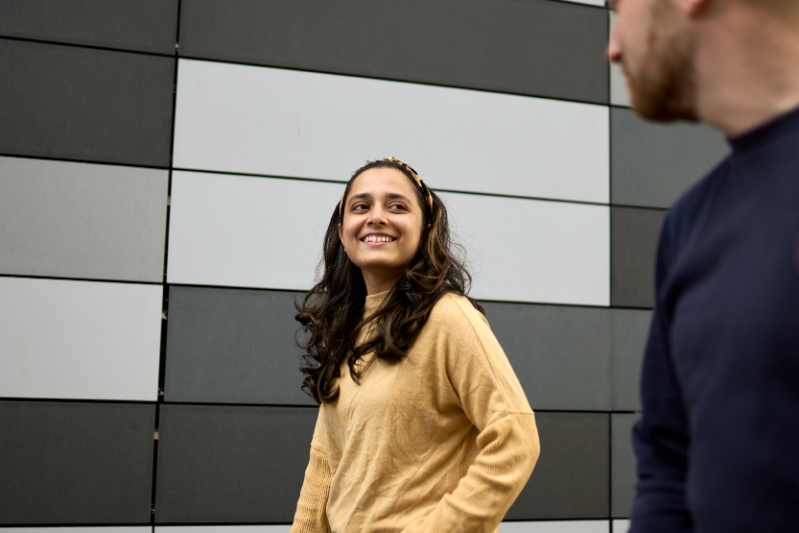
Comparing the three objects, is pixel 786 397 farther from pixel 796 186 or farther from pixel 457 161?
pixel 457 161

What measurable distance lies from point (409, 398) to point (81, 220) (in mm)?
1634

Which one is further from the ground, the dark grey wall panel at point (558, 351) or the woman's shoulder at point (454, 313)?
the woman's shoulder at point (454, 313)

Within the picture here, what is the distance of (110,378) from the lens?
2.32 metres

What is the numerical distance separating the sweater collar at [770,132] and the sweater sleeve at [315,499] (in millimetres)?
1142

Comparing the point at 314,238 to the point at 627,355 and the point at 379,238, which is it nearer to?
the point at 379,238

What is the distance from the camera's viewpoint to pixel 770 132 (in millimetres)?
569

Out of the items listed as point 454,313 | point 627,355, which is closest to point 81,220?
point 454,313

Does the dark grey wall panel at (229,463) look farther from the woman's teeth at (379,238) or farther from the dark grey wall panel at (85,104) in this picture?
the woman's teeth at (379,238)

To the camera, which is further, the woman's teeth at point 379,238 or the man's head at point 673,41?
the woman's teeth at point 379,238

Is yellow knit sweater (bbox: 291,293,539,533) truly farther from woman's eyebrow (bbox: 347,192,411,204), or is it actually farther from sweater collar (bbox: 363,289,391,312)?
woman's eyebrow (bbox: 347,192,411,204)

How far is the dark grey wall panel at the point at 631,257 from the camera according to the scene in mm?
2779

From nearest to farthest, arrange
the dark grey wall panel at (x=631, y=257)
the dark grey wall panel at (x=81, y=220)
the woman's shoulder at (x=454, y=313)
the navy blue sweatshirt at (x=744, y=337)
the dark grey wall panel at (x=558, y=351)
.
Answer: the navy blue sweatshirt at (x=744, y=337) < the woman's shoulder at (x=454, y=313) < the dark grey wall panel at (x=81, y=220) < the dark grey wall panel at (x=558, y=351) < the dark grey wall panel at (x=631, y=257)

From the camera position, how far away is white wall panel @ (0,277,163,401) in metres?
2.26

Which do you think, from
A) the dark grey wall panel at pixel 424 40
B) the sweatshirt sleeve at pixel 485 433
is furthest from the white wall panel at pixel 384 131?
the sweatshirt sleeve at pixel 485 433
